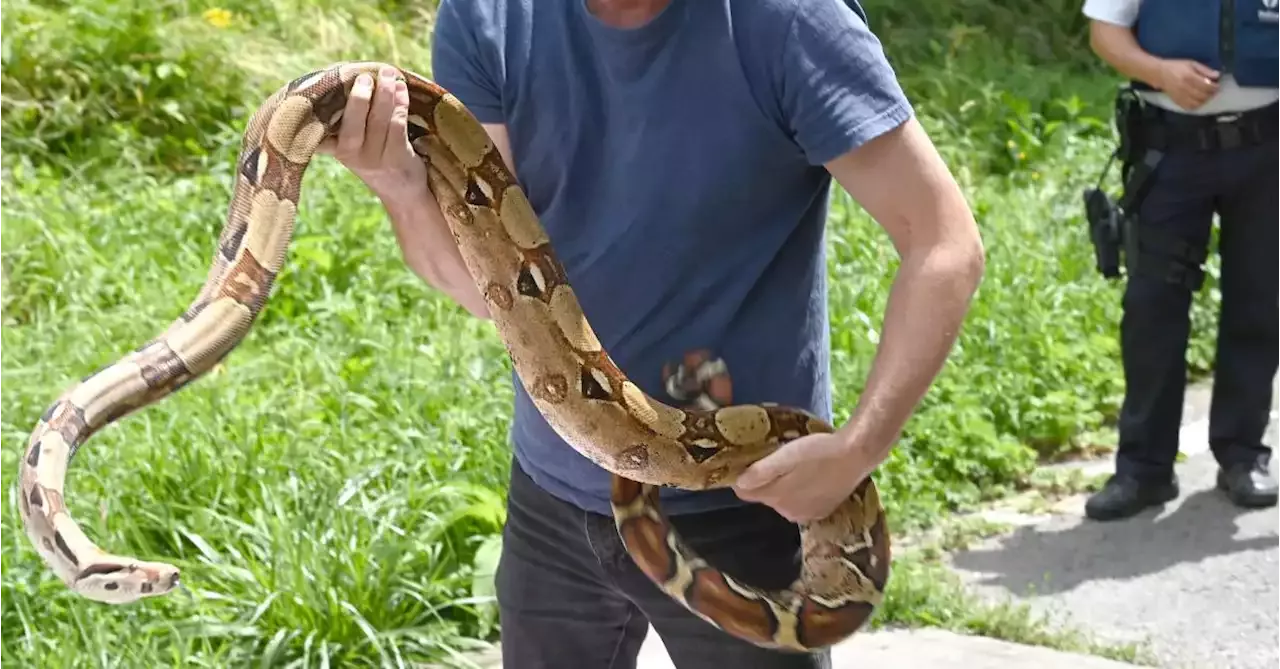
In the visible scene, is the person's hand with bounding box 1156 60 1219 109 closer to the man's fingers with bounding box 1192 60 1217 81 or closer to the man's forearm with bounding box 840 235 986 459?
the man's fingers with bounding box 1192 60 1217 81

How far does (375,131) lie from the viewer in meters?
2.14

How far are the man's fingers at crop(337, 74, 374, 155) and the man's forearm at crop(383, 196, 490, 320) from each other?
217 millimetres

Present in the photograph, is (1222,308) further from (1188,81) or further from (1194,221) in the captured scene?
(1188,81)

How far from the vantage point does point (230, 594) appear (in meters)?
3.90

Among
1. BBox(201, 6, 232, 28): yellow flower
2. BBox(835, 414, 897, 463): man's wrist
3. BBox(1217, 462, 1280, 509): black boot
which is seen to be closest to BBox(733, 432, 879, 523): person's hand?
BBox(835, 414, 897, 463): man's wrist

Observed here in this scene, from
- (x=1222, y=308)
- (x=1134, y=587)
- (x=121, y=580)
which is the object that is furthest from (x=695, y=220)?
(x=1222, y=308)

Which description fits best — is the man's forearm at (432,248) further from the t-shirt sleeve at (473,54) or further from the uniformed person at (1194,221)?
the uniformed person at (1194,221)

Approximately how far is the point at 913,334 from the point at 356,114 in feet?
3.07

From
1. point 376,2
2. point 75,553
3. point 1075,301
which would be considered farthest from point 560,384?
point 376,2

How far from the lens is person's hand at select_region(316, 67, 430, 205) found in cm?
211

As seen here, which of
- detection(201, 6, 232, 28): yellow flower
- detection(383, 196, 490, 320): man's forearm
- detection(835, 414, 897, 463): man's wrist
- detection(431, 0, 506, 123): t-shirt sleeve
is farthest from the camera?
detection(201, 6, 232, 28): yellow flower

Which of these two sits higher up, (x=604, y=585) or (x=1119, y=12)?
(x=1119, y=12)

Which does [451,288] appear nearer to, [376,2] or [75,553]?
[75,553]

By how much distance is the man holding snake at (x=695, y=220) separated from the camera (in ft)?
6.58
